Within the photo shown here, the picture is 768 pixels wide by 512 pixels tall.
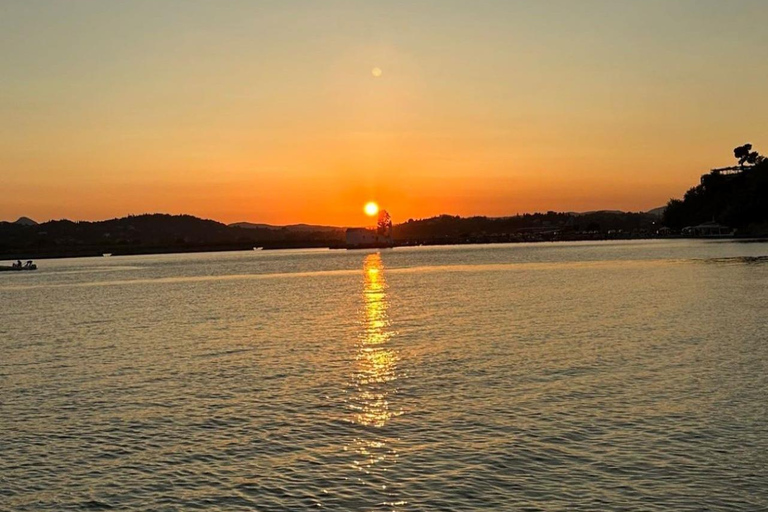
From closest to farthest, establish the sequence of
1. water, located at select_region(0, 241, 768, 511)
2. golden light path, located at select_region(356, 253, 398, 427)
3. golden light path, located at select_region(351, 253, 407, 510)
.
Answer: water, located at select_region(0, 241, 768, 511) → golden light path, located at select_region(351, 253, 407, 510) → golden light path, located at select_region(356, 253, 398, 427)

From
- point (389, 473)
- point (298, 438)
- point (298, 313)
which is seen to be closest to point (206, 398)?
point (298, 438)

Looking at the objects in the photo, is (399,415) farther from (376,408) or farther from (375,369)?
(375,369)

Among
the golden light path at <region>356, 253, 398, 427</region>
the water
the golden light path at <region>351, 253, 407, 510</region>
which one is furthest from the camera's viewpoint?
the golden light path at <region>356, 253, 398, 427</region>

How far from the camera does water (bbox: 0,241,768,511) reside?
1772 cm

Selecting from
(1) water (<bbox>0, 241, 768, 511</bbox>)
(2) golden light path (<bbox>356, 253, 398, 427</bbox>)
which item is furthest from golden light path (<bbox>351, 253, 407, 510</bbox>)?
(1) water (<bbox>0, 241, 768, 511</bbox>)

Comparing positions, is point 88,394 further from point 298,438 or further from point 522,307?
point 522,307

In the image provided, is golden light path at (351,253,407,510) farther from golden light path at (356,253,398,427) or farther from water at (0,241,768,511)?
water at (0,241,768,511)

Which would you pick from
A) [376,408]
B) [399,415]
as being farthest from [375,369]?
[399,415]

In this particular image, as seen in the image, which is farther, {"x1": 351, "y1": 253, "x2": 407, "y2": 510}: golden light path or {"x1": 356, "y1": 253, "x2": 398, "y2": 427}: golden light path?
{"x1": 356, "y1": 253, "x2": 398, "y2": 427}: golden light path

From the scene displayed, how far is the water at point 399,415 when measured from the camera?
17719mm

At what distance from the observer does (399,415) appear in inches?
983

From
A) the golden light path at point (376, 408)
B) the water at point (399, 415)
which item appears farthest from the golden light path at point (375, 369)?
the water at point (399, 415)

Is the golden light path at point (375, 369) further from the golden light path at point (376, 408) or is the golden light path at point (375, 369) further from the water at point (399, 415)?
the water at point (399, 415)

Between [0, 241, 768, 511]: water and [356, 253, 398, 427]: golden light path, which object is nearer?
[0, 241, 768, 511]: water
